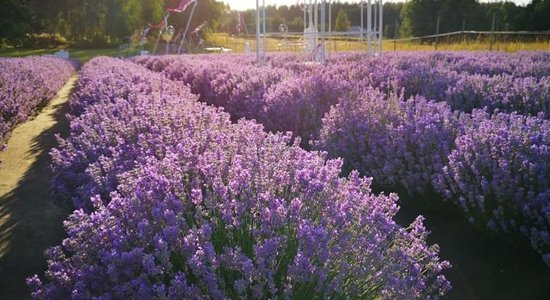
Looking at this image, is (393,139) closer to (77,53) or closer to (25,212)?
(25,212)

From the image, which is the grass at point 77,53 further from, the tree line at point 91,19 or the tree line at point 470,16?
the tree line at point 470,16

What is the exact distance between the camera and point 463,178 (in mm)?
3697

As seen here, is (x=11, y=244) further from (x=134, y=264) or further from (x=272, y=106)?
(x=272, y=106)

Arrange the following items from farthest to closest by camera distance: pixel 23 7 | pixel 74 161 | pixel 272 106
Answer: pixel 23 7, pixel 272 106, pixel 74 161

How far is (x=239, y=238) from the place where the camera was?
2234 millimetres

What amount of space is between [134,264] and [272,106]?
15.3ft

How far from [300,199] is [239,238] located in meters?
0.38

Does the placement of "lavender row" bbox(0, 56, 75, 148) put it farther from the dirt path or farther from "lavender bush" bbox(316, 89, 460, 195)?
"lavender bush" bbox(316, 89, 460, 195)

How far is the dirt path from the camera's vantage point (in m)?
3.68

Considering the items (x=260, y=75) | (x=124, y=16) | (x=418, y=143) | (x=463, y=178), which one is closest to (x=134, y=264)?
(x=463, y=178)

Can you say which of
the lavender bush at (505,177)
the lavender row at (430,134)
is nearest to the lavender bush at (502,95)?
the lavender row at (430,134)

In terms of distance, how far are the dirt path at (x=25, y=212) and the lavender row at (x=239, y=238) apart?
1.07 metres

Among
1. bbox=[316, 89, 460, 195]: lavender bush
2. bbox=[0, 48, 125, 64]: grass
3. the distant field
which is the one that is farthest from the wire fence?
bbox=[0, 48, 125, 64]: grass

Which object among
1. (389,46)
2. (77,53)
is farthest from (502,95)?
(77,53)
